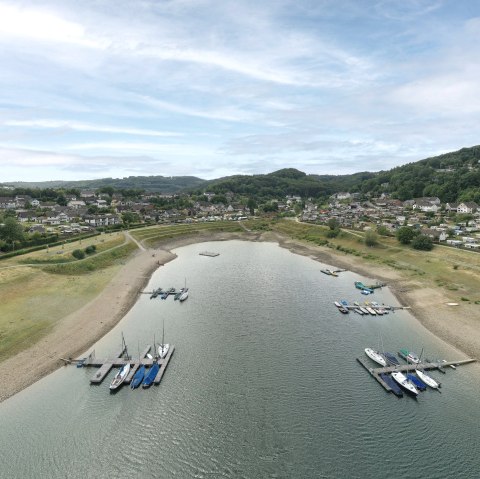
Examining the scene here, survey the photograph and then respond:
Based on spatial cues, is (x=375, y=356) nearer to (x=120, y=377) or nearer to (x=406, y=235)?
(x=120, y=377)

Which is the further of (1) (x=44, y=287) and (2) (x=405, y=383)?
(1) (x=44, y=287)

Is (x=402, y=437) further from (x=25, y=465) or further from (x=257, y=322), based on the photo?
(x=25, y=465)

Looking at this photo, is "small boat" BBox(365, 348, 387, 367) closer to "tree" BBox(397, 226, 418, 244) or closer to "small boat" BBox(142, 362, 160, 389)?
"small boat" BBox(142, 362, 160, 389)

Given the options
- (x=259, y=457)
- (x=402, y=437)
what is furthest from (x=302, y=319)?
(x=259, y=457)

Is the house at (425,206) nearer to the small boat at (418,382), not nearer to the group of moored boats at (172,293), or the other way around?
the group of moored boats at (172,293)

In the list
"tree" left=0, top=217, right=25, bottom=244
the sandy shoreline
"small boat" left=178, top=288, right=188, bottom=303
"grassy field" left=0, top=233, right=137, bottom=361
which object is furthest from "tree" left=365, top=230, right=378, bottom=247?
"tree" left=0, top=217, right=25, bottom=244

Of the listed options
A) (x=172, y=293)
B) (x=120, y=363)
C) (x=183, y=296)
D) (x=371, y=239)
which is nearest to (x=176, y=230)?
(x=172, y=293)
